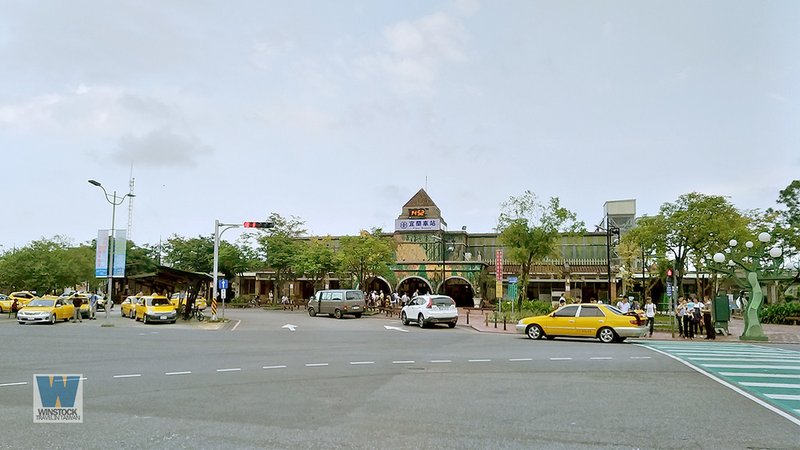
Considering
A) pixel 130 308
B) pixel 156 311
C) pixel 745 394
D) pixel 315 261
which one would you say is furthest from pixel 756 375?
pixel 315 261

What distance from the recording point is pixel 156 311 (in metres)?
30.9

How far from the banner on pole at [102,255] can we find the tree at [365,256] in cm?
1668

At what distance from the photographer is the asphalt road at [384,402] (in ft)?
22.4

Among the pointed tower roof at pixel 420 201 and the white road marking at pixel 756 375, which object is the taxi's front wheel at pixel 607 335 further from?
the pointed tower roof at pixel 420 201

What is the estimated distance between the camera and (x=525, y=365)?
44.5ft

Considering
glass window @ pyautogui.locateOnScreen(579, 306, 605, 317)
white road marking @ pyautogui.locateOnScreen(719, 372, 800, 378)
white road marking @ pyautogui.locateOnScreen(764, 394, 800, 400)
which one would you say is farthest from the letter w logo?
glass window @ pyautogui.locateOnScreen(579, 306, 605, 317)

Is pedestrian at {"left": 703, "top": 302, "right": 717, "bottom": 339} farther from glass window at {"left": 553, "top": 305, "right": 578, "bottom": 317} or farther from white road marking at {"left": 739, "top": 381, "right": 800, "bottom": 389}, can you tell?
white road marking at {"left": 739, "top": 381, "right": 800, "bottom": 389}

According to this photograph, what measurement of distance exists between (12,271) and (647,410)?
4943 centimetres

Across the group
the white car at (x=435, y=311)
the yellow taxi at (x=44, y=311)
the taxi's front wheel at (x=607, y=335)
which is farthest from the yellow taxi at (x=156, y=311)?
the taxi's front wheel at (x=607, y=335)

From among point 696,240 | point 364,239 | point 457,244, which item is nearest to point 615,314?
point 696,240

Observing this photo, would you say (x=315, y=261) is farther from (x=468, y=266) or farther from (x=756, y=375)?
(x=756, y=375)

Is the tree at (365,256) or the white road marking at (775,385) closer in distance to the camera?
the white road marking at (775,385)

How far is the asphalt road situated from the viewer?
22.4 ft

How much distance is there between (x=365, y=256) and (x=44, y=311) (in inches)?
834
